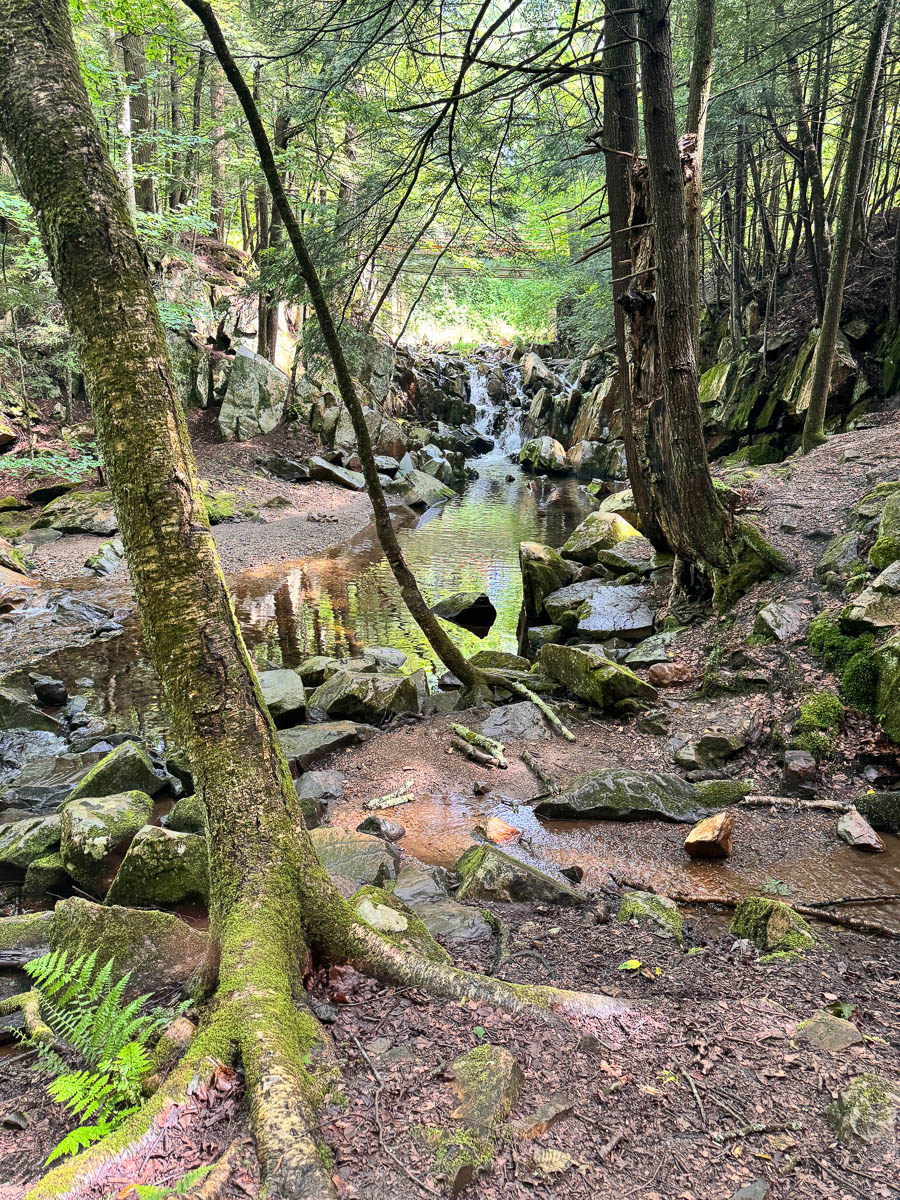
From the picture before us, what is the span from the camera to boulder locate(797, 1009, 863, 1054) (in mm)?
2266

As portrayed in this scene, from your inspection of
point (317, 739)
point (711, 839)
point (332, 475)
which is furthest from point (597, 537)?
point (332, 475)

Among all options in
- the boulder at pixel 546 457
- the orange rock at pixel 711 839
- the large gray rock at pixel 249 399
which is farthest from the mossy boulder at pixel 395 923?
the boulder at pixel 546 457

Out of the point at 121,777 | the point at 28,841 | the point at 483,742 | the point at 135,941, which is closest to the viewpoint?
the point at 135,941

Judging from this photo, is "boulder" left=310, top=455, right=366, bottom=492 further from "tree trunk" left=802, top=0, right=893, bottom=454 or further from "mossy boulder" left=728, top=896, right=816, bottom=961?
"mossy boulder" left=728, top=896, right=816, bottom=961

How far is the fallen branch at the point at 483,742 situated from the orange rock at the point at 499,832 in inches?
37.9

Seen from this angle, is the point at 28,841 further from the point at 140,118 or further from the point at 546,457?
the point at 546,457

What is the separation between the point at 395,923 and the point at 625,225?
8.83 metres

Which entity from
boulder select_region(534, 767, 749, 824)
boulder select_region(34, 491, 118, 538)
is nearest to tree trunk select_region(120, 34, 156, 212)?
boulder select_region(34, 491, 118, 538)

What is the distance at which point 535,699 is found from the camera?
7.04 metres

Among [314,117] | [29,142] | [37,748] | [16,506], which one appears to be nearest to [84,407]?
[16,506]

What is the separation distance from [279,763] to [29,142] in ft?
8.07

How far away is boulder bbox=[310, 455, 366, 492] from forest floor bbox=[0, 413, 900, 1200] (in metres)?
18.0

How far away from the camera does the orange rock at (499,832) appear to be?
4930mm

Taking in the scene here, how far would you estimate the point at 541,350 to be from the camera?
37.5m
